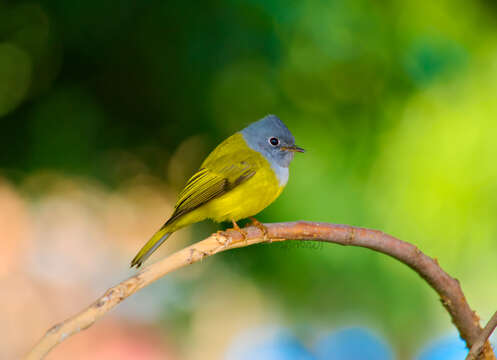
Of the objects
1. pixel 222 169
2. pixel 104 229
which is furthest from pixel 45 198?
pixel 222 169

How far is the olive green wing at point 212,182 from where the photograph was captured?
158 cm

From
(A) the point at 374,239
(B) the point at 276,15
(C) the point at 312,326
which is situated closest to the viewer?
(A) the point at 374,239

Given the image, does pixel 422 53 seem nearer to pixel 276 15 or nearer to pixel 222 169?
pixel 276 15

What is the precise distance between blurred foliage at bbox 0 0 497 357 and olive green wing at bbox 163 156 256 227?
0.72 m

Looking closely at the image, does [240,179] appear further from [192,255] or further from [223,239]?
[192,255]

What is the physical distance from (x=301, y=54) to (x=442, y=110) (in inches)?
25.1

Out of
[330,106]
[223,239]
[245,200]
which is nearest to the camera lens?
[223,239]

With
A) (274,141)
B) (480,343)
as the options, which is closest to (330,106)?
(274,141)

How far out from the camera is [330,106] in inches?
96.2

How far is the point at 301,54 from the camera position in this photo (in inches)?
95.3

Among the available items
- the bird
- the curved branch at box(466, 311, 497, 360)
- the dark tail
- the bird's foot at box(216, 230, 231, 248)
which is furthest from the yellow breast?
the curved branch at box(466, 311, 497, 360)

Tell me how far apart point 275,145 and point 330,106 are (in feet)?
2.72

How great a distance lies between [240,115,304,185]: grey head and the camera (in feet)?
5.46

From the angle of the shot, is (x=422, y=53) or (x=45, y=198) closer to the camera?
(x=422, y=53)
